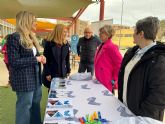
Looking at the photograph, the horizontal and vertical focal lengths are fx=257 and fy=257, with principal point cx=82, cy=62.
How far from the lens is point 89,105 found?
2.01 metres

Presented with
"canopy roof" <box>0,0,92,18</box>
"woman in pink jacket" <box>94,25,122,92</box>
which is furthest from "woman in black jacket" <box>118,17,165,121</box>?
"canopy roof" <box>0,0,92,18</box>

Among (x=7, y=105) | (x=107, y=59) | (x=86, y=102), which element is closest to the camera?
(x=86, y=102)

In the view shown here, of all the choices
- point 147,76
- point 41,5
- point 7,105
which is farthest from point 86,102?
point 7,105

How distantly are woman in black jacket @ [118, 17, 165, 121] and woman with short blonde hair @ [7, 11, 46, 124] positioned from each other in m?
1.00

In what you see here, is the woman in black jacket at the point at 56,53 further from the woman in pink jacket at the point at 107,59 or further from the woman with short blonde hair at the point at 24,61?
the woman with short blonde hair at the point at 24,61

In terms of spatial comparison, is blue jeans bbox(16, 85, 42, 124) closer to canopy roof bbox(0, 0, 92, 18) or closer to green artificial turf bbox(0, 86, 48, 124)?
green artificial turf bbox(0, 86, 48, 124)

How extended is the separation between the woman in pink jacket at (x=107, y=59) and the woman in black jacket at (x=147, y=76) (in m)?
1.11

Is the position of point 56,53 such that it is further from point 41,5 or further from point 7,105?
point 7,105

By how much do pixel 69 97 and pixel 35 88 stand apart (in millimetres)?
550

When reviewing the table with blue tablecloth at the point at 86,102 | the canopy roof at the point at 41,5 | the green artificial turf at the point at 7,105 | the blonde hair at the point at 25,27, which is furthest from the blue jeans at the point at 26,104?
the canopy roof at the point at 41,5

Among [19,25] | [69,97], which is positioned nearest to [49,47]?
[19,25]

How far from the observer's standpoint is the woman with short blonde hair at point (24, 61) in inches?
93.5

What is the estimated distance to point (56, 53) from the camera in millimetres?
3264

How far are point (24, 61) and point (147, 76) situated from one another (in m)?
1.21
